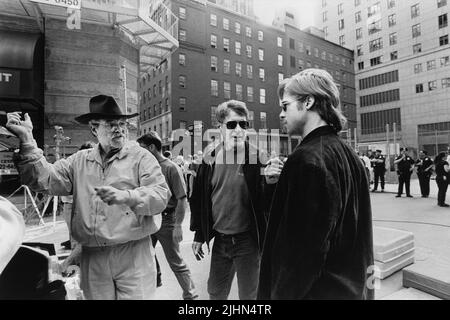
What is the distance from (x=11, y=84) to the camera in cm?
959

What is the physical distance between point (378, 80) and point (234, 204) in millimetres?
63202

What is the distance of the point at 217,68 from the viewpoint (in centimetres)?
4341

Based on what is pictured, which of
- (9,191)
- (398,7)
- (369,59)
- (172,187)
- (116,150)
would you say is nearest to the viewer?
(116,150)

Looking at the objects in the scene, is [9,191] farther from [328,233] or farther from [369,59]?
[369,59]

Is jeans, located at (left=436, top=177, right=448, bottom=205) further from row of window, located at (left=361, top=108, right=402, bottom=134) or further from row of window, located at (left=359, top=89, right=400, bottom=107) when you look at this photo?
row of window, located at (left=359, top=89, right=400, bottom=107)

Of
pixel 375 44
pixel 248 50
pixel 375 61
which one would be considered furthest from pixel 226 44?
pixel 375 61

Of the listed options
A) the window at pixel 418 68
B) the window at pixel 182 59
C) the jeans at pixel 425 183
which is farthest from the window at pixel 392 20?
the jeans at pixel 425 183

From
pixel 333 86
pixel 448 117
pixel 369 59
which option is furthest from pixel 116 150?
pixel 369 59

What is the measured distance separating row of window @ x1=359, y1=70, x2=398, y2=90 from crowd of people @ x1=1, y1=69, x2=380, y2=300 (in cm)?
6012

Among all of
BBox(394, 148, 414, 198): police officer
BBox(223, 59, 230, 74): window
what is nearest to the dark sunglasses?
BBox(394, 148, 414, 198): police officer

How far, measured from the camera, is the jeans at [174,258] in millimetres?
3418

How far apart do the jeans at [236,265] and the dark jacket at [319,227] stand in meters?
1.09

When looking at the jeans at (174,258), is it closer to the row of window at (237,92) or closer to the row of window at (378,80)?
the row of window at (237,92)
